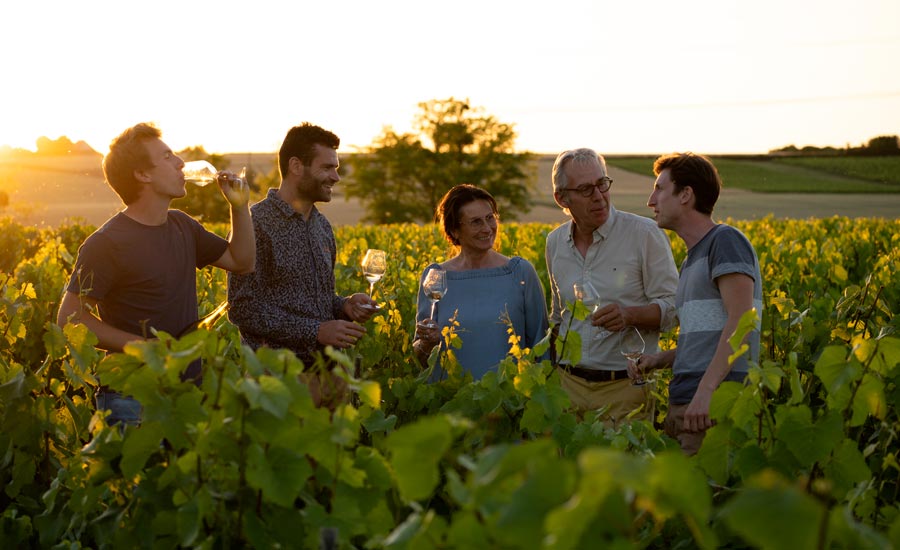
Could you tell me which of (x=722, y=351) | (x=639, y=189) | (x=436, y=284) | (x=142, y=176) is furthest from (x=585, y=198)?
(x=639, y=189)

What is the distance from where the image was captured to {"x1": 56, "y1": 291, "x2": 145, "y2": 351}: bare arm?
3.68m

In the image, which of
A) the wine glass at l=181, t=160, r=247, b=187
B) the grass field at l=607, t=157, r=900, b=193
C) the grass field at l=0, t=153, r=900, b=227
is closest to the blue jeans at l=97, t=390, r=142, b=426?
the wine glass at l=181, t=160, r=247, b=187

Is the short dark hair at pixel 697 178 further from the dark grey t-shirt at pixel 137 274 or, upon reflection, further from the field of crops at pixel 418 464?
the dark grey t-shirt at pixel 137 274

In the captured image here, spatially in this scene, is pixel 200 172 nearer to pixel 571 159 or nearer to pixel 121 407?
pixel 121 407

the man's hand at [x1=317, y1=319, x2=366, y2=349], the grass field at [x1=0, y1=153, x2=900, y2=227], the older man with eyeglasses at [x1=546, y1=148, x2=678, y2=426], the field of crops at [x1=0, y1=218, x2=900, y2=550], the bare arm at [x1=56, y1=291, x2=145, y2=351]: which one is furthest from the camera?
the grass field at [x1=0, y1=153, x2=900, y2=227]

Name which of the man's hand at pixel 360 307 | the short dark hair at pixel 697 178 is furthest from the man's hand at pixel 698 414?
the man's hand at pixel 360 307

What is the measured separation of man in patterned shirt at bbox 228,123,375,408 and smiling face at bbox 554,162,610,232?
1.05 meters

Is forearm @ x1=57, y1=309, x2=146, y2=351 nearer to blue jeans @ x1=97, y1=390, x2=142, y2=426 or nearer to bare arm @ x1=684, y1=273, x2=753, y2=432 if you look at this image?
blue jeans @ x1=97, y1=390, x2=142, y2=426

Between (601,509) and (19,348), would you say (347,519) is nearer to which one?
(601,509)

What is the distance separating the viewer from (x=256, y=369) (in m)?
1.75

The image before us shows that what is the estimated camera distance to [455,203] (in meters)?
5.07

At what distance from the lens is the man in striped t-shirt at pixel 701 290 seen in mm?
3650

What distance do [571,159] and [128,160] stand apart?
1949mm

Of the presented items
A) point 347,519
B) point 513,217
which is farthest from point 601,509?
point 513,217
